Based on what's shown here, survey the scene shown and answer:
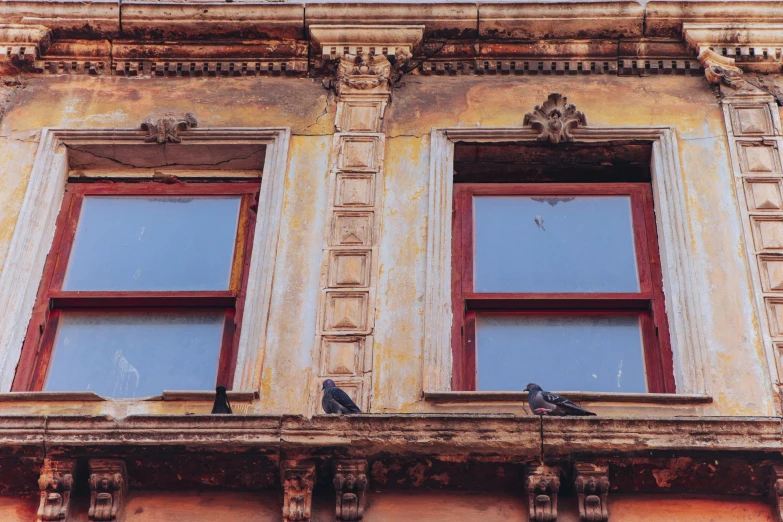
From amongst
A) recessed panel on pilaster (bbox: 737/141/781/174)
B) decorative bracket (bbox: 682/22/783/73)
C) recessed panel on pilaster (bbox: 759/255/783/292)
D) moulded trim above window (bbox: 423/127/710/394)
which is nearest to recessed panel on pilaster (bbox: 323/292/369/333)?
moulded trim above window (bbox: 423/127/710/394)

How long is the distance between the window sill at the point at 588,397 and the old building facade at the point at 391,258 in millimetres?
18

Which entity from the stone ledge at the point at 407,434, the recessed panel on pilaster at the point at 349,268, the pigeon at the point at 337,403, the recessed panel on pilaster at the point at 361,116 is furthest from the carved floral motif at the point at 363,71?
the stone ledge at the point at 407,434

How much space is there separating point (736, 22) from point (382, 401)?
4137 millimetres

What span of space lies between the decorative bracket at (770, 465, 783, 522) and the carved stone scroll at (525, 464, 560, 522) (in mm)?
1118

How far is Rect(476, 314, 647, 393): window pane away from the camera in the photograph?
8922 mm

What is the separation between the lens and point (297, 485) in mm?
7680

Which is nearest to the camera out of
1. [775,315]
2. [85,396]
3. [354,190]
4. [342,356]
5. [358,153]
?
[85,396]

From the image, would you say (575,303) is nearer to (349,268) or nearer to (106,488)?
(349,268)

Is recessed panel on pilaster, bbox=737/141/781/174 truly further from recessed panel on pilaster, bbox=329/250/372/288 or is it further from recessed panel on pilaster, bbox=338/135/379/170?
recessed panel on pilaster, bbox=329/250/372/288

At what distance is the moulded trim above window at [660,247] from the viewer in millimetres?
8609

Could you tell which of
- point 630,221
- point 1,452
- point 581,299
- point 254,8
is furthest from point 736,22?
point 1,452

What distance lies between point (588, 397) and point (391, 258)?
1.61 metres

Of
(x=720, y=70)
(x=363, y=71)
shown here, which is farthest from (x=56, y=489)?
(x=720, y=70)

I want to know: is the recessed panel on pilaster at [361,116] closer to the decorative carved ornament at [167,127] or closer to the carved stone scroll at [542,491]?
the decorative carved ornament at [167,127]
